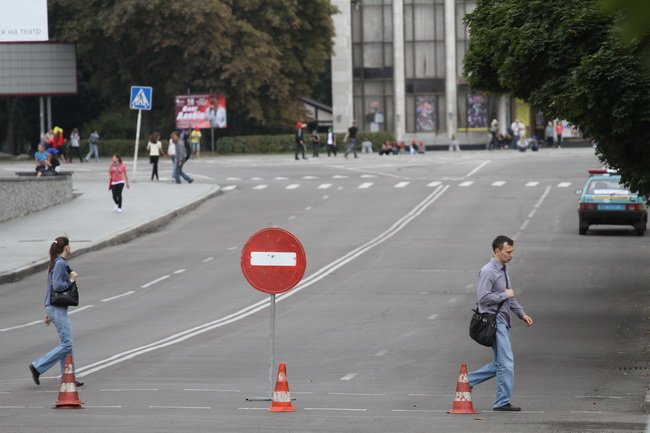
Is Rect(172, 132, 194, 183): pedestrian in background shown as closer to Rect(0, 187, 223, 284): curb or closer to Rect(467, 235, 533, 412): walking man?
Rect(0, 187, 223, 284): curb

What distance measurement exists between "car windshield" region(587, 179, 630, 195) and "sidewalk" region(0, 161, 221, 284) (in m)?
12.1

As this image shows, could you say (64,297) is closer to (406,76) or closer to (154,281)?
(154,281)

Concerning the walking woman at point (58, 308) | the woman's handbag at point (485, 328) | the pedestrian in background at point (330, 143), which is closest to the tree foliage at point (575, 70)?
the woman's handbag at point (485, 328)

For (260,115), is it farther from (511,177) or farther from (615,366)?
(615,366)

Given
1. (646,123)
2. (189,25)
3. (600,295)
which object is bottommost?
(600,295)

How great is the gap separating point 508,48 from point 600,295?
7326mm

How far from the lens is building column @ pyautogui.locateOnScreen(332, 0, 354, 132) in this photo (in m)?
84.3

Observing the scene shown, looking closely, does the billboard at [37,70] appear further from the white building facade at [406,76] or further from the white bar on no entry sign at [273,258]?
the white bar on no entry sign at [273,258]

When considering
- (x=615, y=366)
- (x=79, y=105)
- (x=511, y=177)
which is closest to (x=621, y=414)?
(x=615, y=366)

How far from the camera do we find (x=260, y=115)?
71812 millimetres

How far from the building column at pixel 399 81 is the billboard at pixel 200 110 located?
16929 mm

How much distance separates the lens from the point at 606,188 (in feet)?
111

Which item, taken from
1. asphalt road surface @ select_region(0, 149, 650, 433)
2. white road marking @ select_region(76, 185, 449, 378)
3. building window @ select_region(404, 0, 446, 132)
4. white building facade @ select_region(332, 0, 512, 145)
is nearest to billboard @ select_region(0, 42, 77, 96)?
white building facade @ select_region(332, 0, 512, 145)

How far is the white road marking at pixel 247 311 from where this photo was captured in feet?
53.5
